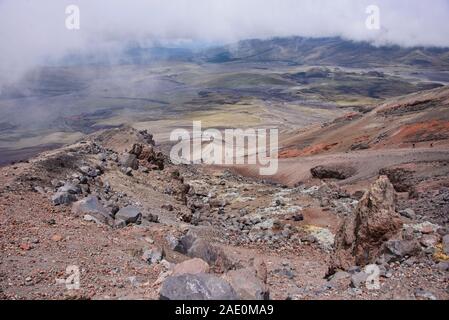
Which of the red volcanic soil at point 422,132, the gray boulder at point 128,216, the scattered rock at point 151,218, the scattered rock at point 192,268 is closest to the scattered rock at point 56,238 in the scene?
the gray boulder at point 128,216

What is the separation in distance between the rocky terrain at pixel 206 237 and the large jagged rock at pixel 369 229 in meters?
0.03

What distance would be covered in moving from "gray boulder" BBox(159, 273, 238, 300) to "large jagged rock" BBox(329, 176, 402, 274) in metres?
5.83

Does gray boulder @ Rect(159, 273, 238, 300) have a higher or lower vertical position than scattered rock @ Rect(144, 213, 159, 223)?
higher

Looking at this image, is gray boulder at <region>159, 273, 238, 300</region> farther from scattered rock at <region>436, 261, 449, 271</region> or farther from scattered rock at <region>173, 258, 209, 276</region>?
scattered rock at <region>436, 261, 449, 271</region>

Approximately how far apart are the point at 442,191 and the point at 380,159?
11002 mm

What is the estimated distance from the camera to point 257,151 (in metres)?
59.2

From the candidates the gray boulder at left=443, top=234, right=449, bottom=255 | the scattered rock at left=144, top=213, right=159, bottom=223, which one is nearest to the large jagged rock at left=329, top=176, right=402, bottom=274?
the gray boulder at left=443, top=234, right=449, bottom=255

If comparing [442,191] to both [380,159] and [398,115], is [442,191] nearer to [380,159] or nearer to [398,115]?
[380,159]

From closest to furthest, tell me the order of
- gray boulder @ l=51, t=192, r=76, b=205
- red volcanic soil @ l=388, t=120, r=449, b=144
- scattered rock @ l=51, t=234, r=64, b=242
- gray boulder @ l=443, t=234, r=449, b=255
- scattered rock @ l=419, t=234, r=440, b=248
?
gray boulder @ l=443, t=234, r=449, b=255 < scattered rock @ l=419, t=234, r=440, b=248 < scattered rock @ l=51, t=234, r=64, b=242 < gray boulder @ l=51, t=192, r=76, b=205 < red volcanic soil @ l=388, t=120, r=449, b=144

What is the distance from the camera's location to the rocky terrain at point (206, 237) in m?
10.1

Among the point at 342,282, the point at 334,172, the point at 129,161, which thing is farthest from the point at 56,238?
the point at 334,172

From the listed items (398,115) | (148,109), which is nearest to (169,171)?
(398,115)

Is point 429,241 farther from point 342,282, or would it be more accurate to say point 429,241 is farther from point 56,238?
point 56,238

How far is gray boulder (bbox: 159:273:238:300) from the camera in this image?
8.34 meters
